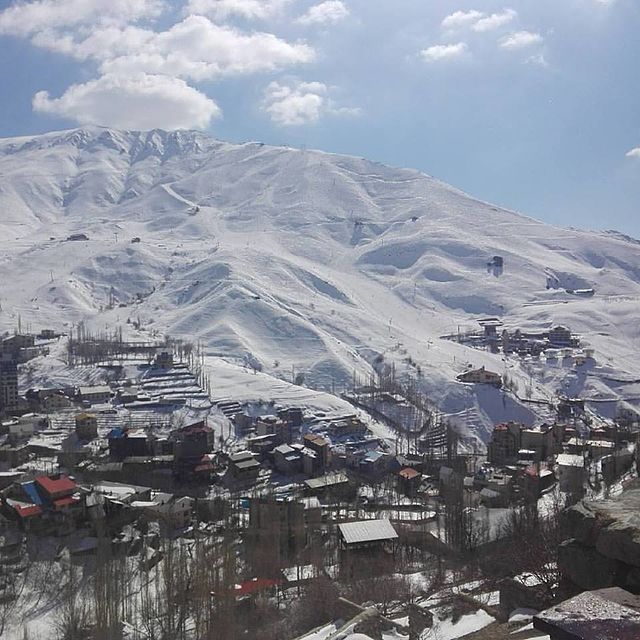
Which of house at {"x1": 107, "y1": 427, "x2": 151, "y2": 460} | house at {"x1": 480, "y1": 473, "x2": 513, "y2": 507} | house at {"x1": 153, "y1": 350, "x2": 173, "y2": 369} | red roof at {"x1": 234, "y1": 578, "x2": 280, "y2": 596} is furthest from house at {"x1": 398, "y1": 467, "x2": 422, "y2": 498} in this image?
house at {"x1": 153, "y1": 350, "x2": 173, "y2": 369}

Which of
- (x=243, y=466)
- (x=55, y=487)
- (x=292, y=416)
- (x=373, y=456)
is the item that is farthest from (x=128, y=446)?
(x=373, y=456)

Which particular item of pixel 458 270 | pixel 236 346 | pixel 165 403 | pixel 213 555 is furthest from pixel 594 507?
pixel 458 270

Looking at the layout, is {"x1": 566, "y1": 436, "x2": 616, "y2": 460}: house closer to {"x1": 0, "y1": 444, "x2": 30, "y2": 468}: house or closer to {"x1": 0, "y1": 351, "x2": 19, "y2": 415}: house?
{"x1": 0, "y1": 444, "x2": 30, "y2": 468}: house

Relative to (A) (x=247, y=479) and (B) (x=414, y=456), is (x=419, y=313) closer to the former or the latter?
(B) (x=414, y=456)

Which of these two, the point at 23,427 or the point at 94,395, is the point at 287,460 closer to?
the point at 23,427

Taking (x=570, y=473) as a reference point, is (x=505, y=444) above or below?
below

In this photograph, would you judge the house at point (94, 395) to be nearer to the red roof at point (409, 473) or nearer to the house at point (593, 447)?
the red roof at point (409, 473)
